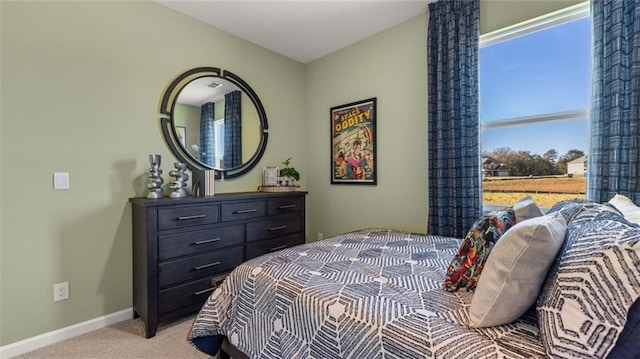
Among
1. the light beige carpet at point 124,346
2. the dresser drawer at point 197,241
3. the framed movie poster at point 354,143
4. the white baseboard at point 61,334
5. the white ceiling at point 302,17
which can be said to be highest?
the white ceiling at point 302,17

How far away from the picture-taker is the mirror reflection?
105 inches

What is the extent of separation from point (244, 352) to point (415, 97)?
8.04ft

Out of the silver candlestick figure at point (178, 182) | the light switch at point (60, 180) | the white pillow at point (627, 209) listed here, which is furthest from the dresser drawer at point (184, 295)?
the white pillow at point (627, 209)

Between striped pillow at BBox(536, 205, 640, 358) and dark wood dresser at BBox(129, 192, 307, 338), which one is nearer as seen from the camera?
striped pillow at BBox(536, 205, 640, 358)

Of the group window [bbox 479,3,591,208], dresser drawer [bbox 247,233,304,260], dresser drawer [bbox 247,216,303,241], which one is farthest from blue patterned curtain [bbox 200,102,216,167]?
window [bbox 479,3,591,208]

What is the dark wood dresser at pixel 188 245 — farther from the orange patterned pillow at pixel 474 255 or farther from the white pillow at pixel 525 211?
the white pillow at pixel 525 211

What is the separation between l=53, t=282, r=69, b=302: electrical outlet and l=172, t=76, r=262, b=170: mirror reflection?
132cm

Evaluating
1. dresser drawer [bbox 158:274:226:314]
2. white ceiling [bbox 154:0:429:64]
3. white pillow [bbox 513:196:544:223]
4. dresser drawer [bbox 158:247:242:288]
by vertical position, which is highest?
white ceiling [bbox 154:0:429:64]

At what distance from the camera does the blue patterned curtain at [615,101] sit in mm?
1668

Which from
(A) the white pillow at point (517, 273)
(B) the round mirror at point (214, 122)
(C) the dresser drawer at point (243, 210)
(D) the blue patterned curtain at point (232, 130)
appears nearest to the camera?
(A) the white pillow at point (517, 273)

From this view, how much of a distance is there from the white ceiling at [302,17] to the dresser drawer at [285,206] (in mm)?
1721

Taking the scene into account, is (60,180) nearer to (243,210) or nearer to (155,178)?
(155,178)

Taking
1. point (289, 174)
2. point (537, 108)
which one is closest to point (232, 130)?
point (289, 174)

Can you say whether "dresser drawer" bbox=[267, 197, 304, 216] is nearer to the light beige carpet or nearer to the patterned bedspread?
the patterned bedspread
